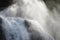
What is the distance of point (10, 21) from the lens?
6.57 feet

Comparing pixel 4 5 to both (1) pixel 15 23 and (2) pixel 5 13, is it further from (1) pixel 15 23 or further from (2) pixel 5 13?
(1) pixel 15 23

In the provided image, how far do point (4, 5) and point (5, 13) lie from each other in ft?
0.68

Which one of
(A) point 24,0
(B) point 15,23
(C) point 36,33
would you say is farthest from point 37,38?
(A) point 24,0

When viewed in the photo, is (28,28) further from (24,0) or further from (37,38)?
(24,0)

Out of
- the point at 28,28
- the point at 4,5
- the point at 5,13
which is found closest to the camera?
the point at 28,28

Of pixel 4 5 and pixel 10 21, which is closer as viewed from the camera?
pixel 10 21

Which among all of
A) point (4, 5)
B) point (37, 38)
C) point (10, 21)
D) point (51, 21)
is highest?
point (4, 5)

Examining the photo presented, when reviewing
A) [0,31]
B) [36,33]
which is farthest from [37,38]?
[0,31]

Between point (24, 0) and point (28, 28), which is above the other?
point (24, 0)

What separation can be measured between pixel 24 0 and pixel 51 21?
0.48 meters

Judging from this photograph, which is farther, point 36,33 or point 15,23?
point 36,33

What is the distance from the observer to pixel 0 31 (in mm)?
1885

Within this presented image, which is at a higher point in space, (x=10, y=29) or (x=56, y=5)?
(x=56, y=5)

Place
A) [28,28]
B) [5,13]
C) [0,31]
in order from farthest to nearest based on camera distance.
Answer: [5,13]
[28,28]
[0,31]
